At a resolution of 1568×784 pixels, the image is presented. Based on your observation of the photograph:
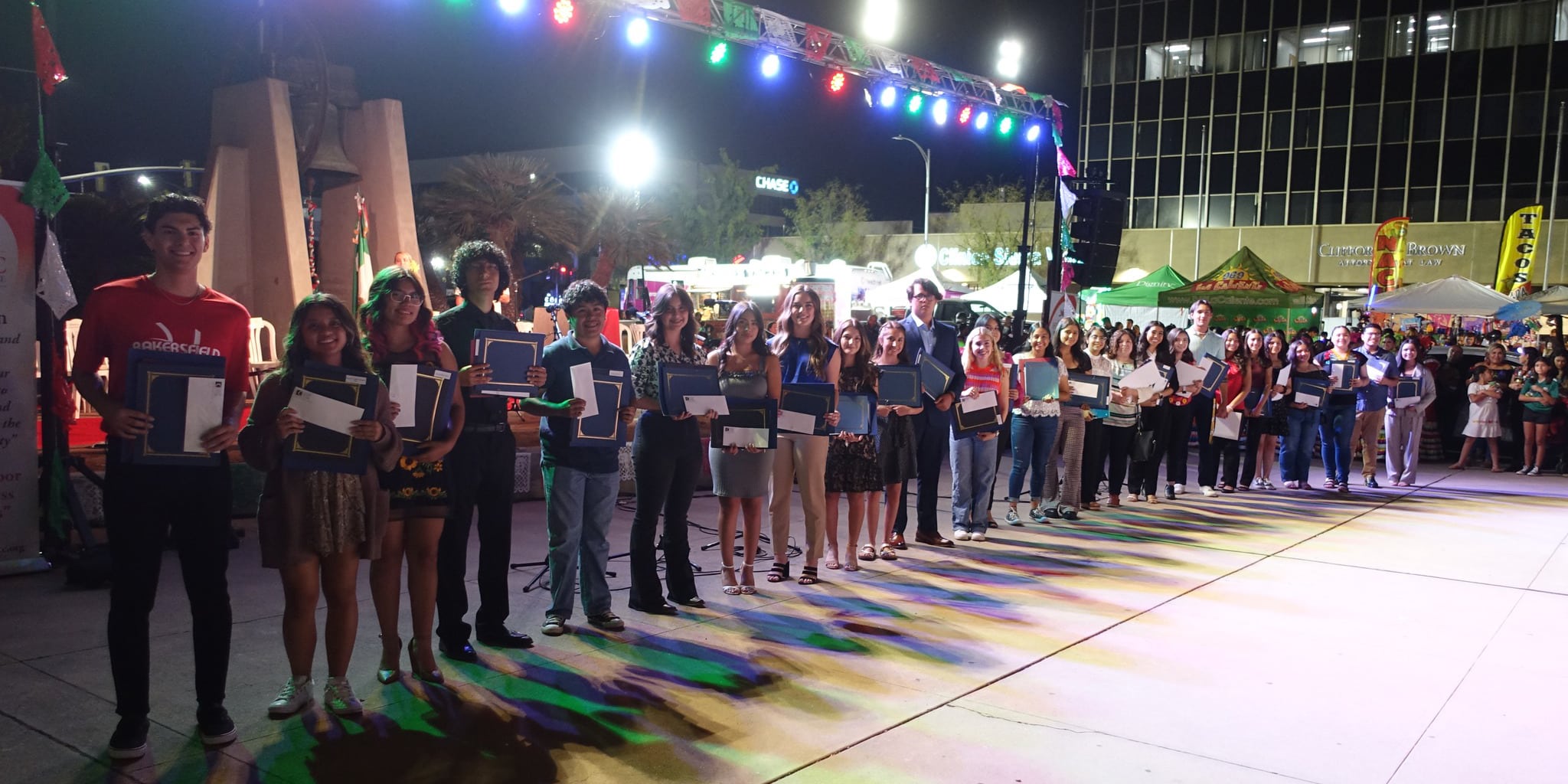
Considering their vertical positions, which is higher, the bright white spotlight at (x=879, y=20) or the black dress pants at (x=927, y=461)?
the bright white spotlight at (x=879, y=20)

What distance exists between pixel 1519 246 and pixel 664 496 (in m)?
30.0

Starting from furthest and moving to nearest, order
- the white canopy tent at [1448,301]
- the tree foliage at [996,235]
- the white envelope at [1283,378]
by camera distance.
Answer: the tree foliage at [996,235], the white canopy tent at [1448,301], the white envelope at [1283,378]

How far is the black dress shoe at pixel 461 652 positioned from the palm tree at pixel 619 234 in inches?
1617

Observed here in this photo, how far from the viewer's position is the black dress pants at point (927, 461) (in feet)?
28.5


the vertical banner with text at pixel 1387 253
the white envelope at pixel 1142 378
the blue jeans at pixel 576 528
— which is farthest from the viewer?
the vertical banner with text at pixel 1387 253

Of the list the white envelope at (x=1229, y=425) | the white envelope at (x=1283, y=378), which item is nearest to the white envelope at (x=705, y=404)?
the white envelope at (x=1229, y=425)

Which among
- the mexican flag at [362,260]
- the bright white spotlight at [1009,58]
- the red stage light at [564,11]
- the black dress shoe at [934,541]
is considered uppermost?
the bright white spotlight at [1009,58]

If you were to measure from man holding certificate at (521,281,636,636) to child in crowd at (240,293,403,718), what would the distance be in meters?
1.23

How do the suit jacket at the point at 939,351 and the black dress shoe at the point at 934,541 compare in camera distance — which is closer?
the suit jacket at the point at 939,351

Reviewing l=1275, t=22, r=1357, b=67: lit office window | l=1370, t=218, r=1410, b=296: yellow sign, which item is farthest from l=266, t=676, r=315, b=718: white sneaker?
l=1275, t=22, r=1357, b=67: lit office window

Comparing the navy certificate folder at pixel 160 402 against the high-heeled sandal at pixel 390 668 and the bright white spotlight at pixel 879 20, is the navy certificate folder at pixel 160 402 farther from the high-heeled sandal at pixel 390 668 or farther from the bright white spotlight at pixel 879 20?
the bright white spotlight at pixel 879 20

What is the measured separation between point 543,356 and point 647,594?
162 cm

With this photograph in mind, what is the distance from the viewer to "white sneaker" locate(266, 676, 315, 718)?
4566 mm

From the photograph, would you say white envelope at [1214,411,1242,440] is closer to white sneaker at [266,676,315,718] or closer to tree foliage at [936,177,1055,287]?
white sneaker at [266,676,315,718]
